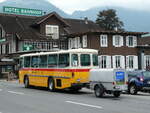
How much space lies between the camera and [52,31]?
59.6m

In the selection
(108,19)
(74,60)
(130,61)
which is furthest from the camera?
(108,19)

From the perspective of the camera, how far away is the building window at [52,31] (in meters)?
58.7

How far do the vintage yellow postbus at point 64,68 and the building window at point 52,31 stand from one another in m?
31.5

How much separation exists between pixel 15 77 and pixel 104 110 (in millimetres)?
37245

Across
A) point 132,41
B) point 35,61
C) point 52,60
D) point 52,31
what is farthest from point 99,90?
point 52,31

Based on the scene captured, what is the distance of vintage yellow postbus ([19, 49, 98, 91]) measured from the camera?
22.6m

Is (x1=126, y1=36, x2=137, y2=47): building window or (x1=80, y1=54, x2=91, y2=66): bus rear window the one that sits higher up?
(x1=126, y1=36, x2=137, y2=47): building window

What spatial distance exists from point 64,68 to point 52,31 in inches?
1450

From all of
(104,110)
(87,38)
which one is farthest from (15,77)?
(104,110)

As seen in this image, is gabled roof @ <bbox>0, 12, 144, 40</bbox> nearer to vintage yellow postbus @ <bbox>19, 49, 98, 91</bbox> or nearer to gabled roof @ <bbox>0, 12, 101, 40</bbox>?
gabled roof @ <bbox>0, 12, 101, 40</bbox>

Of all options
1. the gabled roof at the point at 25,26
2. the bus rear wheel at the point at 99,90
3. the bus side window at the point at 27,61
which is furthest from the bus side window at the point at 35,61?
the gabled roof at the point at 25,26

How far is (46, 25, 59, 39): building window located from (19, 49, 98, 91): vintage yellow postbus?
1238 inches

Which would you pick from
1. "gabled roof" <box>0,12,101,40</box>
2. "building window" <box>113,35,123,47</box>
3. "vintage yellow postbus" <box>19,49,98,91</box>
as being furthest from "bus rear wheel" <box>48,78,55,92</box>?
"gabled roof" <box>0,12,101,40</box>

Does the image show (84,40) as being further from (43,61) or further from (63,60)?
(63,60)
